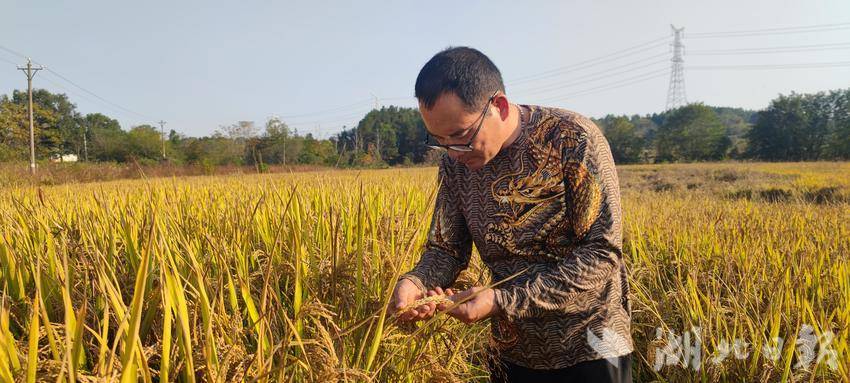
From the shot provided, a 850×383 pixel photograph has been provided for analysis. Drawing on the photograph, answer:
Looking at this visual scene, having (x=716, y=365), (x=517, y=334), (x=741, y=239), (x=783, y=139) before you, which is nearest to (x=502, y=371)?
(x=517, y=334)

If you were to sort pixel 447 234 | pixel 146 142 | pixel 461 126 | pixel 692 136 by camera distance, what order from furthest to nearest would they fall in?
pixel 146 142 < pixel 692 136 < pixel 447 234 < pixel 461 126

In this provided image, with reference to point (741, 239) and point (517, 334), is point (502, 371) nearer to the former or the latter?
point (517, 334)

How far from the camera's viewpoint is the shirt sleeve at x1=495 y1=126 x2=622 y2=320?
3.89ft

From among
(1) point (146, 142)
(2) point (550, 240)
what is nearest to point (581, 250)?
(2) point (550, 240)

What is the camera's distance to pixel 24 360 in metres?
0.90

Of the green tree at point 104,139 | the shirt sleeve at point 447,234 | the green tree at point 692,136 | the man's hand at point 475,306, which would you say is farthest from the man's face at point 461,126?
the green tree at point 692,136

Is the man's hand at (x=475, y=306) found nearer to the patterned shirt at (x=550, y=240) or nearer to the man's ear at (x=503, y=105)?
the patterned shirt at (x=550, y=240)

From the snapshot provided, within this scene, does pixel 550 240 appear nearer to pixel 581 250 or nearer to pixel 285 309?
pixel 581 250

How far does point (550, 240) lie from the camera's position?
1.29 meters

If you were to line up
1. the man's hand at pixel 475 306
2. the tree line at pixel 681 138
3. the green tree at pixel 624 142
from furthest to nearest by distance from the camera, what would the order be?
the green tree at pixel 624 142, the tree line at pixel 681 138, the man's hand at pixel 475 306

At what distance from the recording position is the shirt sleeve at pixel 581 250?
1187mm

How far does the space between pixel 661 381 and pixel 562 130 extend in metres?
1.30

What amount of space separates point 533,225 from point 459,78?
464 millimetres
